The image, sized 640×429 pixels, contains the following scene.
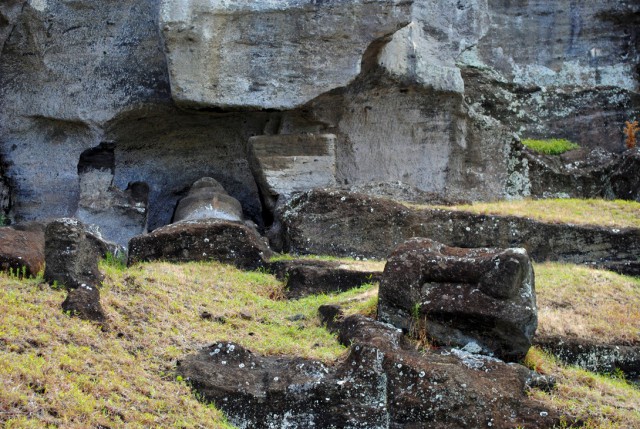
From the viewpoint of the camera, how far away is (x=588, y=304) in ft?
46.3

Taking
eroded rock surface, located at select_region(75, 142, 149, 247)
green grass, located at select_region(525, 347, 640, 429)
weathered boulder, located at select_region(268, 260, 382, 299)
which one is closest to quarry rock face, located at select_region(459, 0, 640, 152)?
eroded rock surface, located at select_region(75, 142, 149, 247)

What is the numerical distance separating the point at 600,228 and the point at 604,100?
23.5 ft

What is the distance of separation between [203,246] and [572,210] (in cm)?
579

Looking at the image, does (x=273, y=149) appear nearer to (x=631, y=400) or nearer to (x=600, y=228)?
(x=600, y=228)

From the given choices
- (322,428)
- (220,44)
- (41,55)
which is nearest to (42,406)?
(322,428)

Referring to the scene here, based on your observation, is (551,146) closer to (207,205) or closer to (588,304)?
(207,205)

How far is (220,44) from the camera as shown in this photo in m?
18.3

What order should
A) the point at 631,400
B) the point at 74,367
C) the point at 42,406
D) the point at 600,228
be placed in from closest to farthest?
the point at 42,406 → the point at 74,367 → the point at 631,400 → the point at 600,228

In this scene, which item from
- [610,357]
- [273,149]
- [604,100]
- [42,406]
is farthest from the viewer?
[604,100]

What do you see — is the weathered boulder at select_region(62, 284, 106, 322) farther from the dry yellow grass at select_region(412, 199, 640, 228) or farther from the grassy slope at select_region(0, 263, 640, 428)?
the dry yellow grass at select_region(412, 199, 640, 228)

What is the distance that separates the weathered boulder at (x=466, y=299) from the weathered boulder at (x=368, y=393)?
0.63 meters

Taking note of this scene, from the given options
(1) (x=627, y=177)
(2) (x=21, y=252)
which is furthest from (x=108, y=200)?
(1) (x=627, y=177)

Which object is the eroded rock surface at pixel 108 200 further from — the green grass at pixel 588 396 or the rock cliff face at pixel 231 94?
the green grass at pixel 588 396

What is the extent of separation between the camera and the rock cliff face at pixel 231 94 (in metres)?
18.4
